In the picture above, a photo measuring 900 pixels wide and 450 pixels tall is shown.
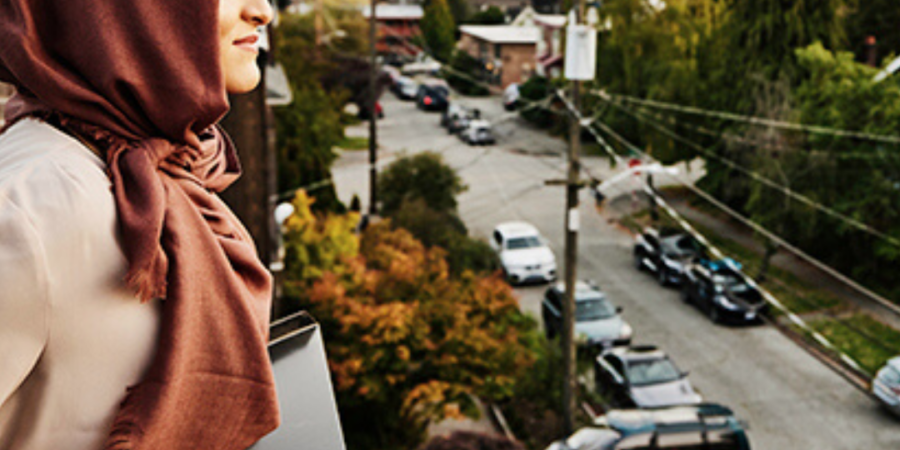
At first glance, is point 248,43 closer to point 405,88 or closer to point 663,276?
point 663,276

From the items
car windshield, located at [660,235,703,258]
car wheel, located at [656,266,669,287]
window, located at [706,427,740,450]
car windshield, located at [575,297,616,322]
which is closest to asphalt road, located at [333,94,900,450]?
car wheel, located at [656,266,669,287]

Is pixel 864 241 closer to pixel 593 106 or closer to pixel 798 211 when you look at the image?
pixel 798 211

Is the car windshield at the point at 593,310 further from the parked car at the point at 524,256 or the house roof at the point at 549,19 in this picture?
the house roof at the point at 549,19

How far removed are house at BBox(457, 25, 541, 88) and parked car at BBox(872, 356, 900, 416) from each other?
49.7 feet

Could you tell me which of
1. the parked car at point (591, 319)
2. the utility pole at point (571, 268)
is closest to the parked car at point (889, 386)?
the utility pole at point (571, 268)

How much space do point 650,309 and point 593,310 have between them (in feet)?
8.32

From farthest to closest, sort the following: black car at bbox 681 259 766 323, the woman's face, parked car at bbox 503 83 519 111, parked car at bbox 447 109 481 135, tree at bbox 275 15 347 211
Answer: parked car at bbox 447 109 481 135 < parked car at bbox 503 83 519 111 < tree at bbox 275 15 347 211 < black car at bbox 681 259 766 323 < the woman's face

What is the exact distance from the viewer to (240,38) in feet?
4.33

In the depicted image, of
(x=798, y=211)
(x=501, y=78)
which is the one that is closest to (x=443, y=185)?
(x=501, y=78)

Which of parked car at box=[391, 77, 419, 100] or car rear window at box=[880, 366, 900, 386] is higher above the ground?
parked car at box=[391, 77, 419, 100]

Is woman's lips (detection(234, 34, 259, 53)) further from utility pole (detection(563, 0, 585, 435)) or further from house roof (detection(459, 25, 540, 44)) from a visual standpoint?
house roof (detection(459, 25, 540, 44))

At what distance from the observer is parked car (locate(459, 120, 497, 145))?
2823 cm

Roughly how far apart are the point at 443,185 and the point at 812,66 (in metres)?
9.08

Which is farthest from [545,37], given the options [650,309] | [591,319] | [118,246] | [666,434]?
[118,246]
